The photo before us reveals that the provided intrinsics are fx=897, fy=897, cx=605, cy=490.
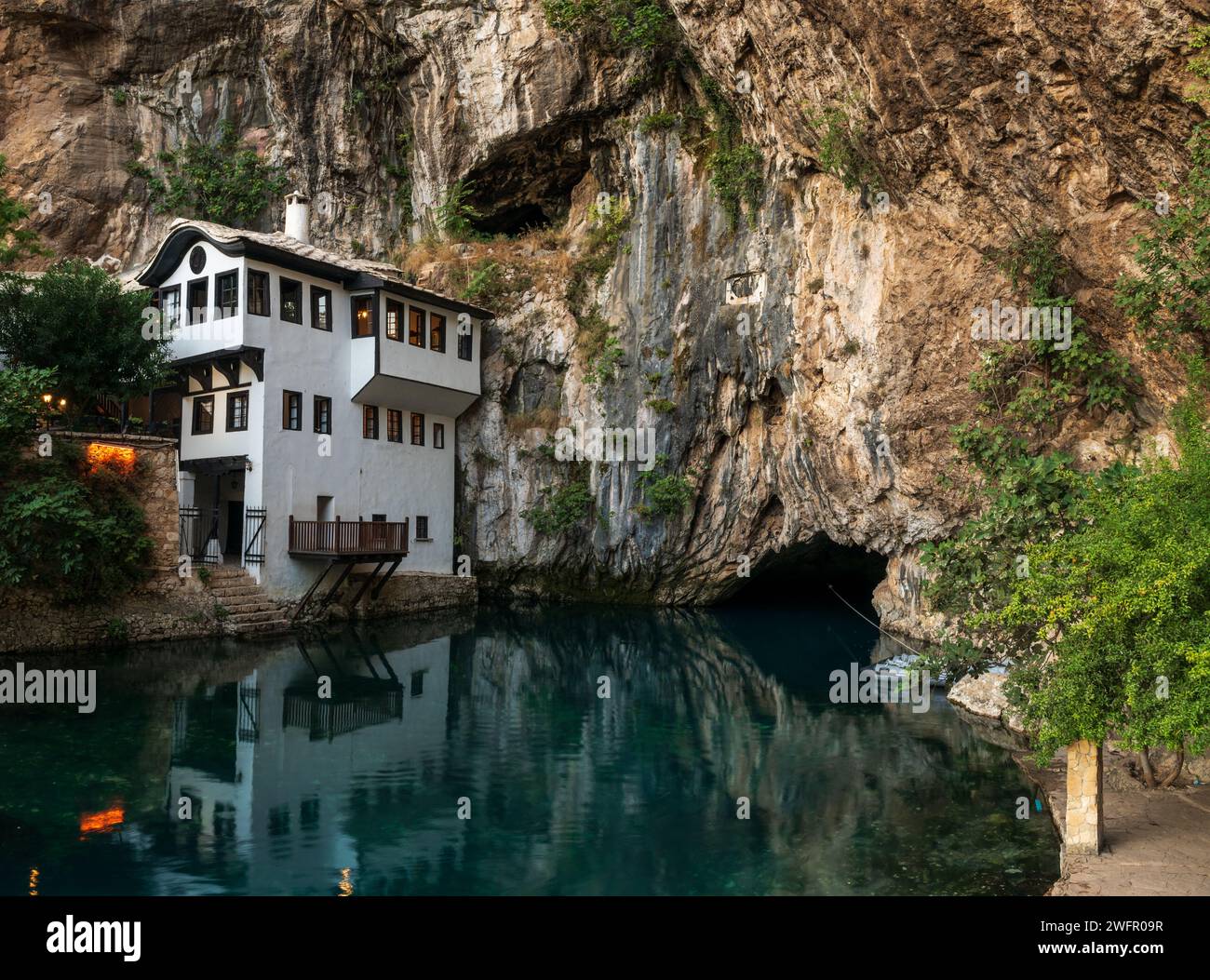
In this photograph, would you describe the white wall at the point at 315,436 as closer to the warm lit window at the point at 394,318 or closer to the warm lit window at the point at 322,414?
the warm lit window at the point at 322,414

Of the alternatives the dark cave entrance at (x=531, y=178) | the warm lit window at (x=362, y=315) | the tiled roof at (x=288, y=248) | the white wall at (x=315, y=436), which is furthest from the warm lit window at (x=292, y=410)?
the dark cave entrance at (x=531, y=178)

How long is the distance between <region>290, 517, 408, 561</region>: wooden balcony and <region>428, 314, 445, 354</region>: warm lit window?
265 inches

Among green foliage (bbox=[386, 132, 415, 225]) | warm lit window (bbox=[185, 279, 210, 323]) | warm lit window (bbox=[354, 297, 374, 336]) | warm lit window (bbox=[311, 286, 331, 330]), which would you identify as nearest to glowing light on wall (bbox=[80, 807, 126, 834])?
warm lit window (bbox=[185, 279, 210, 323])

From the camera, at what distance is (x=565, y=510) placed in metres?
33.2

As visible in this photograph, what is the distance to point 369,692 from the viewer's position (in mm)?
19359

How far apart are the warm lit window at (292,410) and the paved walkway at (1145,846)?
2364 centimetres

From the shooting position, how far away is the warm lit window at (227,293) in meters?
27.4

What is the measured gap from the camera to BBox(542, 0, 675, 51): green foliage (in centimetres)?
3016

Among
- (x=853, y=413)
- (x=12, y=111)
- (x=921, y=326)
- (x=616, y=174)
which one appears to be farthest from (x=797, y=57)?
(x=12, y=111)

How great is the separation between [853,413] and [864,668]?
6.89 meters

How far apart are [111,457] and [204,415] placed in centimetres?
454

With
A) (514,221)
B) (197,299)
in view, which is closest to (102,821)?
(197,299)
